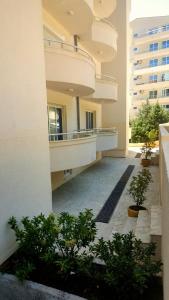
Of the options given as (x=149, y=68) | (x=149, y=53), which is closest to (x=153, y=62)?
(x=149, y=68)

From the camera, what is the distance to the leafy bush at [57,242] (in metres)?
3.46

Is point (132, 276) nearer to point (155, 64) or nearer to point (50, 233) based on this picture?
point (50, 233)

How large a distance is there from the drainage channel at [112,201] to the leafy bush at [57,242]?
10.5 ft

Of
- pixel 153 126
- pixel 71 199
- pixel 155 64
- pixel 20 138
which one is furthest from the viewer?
pixel 155 64

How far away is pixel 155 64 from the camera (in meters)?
33.9

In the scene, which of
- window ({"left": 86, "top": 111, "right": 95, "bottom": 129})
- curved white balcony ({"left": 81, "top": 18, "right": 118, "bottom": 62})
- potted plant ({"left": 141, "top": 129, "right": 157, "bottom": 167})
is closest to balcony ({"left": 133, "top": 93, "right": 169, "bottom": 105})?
potted plant ({"left": 141, "top": 129, "right": 157, "bottom": 167})

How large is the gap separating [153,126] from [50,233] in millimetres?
22425

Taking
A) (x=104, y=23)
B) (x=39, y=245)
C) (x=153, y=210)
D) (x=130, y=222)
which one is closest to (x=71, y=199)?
(x=130, y=222)

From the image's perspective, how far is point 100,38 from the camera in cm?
1173

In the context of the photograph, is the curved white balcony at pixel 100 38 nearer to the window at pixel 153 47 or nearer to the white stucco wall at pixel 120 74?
the white stucco wall at pixel 120 74

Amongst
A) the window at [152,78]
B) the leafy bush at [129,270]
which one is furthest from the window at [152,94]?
the leafy bush at [129,270]

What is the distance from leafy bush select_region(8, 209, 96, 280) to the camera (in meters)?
3.46

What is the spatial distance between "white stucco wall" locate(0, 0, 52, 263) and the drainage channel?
2.49m

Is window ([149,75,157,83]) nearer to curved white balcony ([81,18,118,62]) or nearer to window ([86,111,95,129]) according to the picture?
window ([86,111,95,129])
